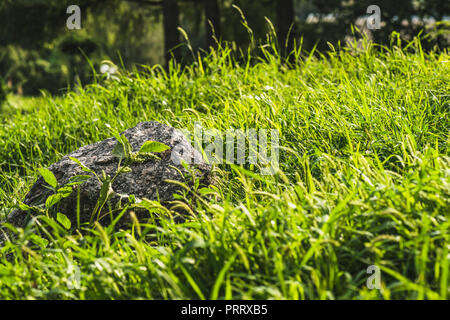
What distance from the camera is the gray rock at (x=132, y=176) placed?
7.98 ft

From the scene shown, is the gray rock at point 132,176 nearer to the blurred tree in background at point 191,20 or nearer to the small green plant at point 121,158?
the small green plant at point 121,158

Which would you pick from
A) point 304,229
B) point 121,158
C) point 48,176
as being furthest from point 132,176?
point 304,229

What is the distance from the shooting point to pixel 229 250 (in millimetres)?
1613

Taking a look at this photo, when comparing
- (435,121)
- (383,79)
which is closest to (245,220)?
(435,121)

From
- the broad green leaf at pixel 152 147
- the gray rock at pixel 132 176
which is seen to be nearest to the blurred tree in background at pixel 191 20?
the gray rock at pixel 132 176

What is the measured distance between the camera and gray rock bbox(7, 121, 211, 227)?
2432mm

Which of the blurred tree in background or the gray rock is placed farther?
the blurred tree in background

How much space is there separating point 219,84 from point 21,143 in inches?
71.7

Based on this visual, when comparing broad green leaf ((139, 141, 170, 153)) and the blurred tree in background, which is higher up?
the blurred tree in background

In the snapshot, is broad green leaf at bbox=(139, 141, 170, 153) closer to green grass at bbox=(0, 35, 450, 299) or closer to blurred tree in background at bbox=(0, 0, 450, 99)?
green grass at bbox=(0, 35, 450, 299)

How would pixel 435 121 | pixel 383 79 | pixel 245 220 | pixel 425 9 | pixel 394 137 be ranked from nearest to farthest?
pixel 245 220 → pixel 394 137 → pixel 435 121 → pixel 383 79 → pixel 425 9

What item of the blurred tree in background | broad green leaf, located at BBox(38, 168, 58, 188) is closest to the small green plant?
broad green leaf, located at BBox(38, 168, 58, 188)

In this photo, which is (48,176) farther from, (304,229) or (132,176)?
(304,229)
